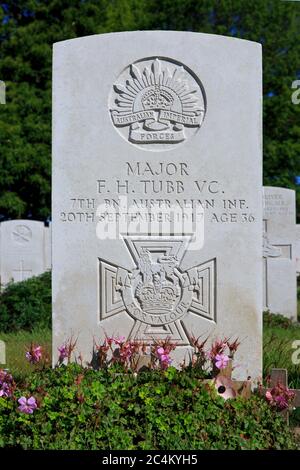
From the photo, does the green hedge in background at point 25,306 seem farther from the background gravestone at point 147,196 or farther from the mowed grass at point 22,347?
the background gravestone at point 147,196

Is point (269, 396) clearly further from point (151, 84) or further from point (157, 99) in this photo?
point (151, 84)

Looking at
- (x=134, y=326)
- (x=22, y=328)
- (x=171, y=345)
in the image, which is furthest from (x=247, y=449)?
(x=22, y=328)

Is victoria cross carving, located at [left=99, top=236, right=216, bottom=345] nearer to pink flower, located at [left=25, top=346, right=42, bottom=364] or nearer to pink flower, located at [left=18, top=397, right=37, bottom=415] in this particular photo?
pink flower, located at [left=25, top=346, right=42, bottom=364]

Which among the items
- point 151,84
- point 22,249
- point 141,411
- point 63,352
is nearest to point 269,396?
point 141,411

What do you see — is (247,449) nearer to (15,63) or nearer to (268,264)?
(268,264)

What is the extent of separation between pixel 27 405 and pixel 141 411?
652mm

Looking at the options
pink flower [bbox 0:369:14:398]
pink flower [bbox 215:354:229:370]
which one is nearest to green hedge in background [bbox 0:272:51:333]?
pink flower [bbox 0:369:14:398]

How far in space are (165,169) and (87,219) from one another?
673 mm

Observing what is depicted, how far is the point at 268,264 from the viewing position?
9.07 m

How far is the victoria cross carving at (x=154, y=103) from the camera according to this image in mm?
4066

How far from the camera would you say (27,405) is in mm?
3199

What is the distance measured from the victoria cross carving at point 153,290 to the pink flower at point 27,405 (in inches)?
40.1

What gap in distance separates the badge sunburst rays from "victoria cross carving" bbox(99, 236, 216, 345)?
1.00 meters

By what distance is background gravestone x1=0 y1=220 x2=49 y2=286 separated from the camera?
32.0ft
